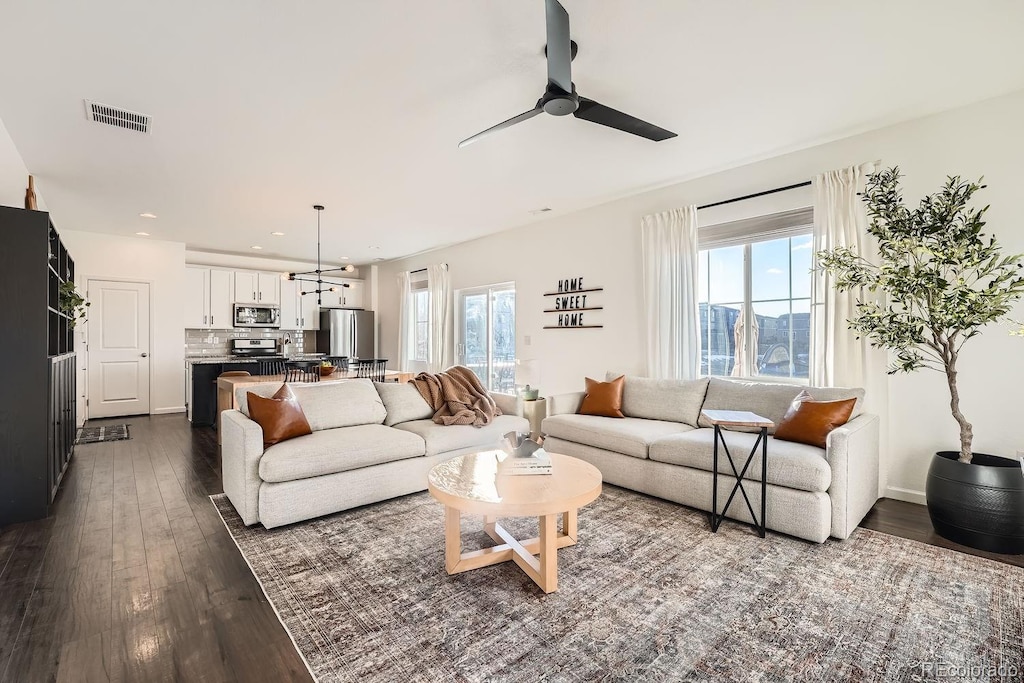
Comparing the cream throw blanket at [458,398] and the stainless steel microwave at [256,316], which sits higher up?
the stainless steel microwave at [256,316]

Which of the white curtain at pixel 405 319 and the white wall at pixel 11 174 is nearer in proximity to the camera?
the white wall at pixel 11 174

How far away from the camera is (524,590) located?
2.17 m

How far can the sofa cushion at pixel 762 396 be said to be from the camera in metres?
3.18

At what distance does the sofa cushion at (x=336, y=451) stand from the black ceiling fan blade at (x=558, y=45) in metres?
2.48

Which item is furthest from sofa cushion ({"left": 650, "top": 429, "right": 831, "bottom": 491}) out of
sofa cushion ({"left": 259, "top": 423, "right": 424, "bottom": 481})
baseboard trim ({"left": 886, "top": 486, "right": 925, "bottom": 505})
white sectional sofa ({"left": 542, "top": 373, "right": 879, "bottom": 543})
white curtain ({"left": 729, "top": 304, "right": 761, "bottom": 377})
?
sofa cushion ({"left": 259, "top": 423, "right": 424, "bottom": 481})

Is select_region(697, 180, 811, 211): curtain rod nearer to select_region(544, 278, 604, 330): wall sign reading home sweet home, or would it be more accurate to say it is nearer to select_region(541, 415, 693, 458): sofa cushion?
select_region(544, 278, 604, 330): wall sign reading home sweet home

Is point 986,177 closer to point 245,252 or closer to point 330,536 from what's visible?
point 330,536

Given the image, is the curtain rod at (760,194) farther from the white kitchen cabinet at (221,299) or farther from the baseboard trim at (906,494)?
the white kitchen cabinet at (221,299)

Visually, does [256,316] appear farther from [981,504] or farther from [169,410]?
[981,504]

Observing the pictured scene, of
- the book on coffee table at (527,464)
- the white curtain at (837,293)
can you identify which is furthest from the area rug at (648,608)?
the white curtain at (837,293)

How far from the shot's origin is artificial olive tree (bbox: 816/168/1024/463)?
8.42 feet

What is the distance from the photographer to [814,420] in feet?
9.83

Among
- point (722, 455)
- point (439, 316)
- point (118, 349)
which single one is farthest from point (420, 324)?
point (722, 455)

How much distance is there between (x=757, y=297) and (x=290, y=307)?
7.56 metres
